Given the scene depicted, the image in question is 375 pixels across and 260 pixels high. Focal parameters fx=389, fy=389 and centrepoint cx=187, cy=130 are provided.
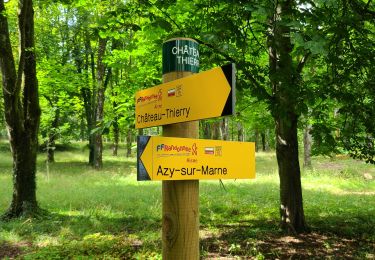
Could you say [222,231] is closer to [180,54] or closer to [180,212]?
[180,212]

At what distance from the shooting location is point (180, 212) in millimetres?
2668

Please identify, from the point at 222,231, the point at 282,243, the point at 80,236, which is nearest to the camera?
the point at 282,243

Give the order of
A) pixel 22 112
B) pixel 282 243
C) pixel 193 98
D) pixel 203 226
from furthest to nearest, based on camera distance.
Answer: pixel 22 112
pixel 203 226
pixel 282 243
pixel 193 98

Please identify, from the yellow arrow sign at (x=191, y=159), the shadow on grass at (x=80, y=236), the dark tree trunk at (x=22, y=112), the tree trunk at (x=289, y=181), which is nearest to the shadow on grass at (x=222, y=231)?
the shadow on grass at (x=80, y=236)

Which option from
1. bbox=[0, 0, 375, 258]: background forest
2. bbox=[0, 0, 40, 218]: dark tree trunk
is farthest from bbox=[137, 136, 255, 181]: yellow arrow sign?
bbox=[0, 0, 40, 218]: dark tree trunk

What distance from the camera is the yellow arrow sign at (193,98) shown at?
7.90ft

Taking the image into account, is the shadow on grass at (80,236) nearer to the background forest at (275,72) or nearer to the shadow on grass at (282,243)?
the background forest at (275,72)

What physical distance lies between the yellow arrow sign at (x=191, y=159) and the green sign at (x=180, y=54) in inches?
20.8

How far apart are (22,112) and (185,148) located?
8.28 metres

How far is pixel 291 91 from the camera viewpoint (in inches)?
193

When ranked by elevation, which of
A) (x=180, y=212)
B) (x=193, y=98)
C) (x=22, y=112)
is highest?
(x=22, y=112)

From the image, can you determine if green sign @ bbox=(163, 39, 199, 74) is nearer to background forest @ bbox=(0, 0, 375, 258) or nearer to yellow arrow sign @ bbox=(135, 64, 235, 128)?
yellow arrow sign @ bbox=(135, 64, 235, 128)

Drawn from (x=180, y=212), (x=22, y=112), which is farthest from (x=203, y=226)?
(x=180, y=212)

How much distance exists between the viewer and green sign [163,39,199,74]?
2.72m
